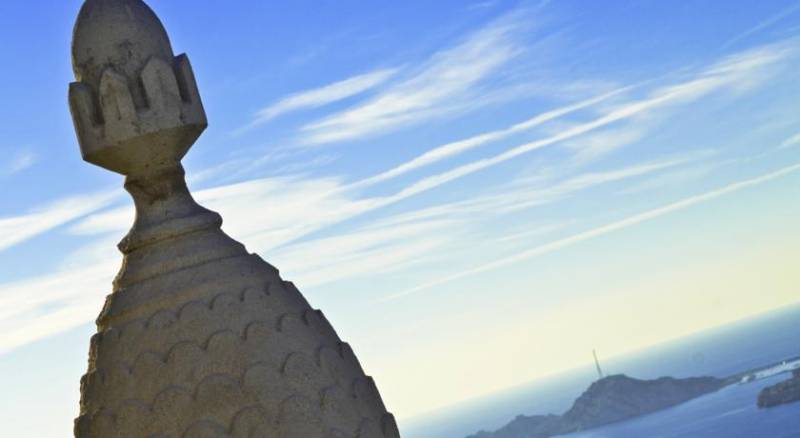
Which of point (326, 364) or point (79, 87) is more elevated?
point (79, 87)

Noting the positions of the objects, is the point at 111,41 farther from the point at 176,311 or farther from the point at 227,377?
the point at 227,377

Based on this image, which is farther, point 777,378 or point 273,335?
point 777,378

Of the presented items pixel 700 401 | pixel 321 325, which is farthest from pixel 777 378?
pixel 321 325

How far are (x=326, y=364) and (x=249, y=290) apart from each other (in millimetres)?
393

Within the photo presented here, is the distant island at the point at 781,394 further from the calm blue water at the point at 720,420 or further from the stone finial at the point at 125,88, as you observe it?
the stone finial at the point at 125,88

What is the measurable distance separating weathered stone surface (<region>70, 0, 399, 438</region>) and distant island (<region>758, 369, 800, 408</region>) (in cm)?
15784

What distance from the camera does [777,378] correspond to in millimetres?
187625

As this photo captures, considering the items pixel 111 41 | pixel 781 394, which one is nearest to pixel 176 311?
pixel 111 41

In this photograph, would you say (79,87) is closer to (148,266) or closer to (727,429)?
(148,266)

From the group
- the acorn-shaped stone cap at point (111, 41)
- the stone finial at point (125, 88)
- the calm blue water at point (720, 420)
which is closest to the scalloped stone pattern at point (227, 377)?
the stone finial at point (125, 88)

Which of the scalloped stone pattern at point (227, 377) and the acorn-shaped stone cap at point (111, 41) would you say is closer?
the scalloped stone pattern at point (227, 377)

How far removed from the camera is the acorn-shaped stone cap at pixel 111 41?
14.5 ft

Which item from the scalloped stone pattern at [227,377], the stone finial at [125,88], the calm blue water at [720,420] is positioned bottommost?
the calm blue water at [720,420]

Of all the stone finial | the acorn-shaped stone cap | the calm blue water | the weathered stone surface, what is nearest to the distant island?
the calm blue water
